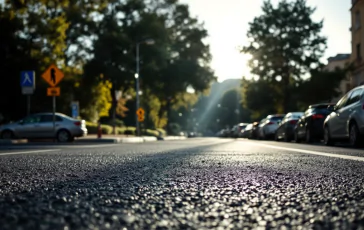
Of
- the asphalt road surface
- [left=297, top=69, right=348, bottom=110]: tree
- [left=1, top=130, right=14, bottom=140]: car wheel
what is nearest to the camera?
the asphalt road surface

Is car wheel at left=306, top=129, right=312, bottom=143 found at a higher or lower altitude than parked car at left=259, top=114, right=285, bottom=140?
lower

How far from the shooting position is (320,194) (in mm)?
2965

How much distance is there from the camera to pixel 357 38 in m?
37.5

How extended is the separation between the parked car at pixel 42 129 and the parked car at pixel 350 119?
12473 millimetres

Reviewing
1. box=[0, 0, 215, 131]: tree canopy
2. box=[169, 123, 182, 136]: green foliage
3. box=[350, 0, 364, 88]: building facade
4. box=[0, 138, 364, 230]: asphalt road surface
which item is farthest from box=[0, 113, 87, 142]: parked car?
box=[169, 123, 182, 136]: green foliage

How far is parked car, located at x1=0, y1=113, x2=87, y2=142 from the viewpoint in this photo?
21719 mm

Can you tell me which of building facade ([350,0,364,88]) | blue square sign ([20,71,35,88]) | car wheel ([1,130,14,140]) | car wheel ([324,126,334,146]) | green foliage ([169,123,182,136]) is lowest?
car wheel ([324,126,334,146])

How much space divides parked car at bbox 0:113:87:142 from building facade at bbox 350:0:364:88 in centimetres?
2395

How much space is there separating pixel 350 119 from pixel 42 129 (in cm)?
1442

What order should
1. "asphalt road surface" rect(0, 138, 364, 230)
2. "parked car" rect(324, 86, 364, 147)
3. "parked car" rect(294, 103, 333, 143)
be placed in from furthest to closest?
"parked car" rect(294, 103, 333, 143), "parked car" rect(324, 86, 364, 147), "asphalt road surface" rect(0, 138, 364, 230)

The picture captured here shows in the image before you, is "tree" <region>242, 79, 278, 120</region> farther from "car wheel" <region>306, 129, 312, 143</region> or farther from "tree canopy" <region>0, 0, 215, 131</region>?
"car wheel" <region>306, 129, 312, 143</region>

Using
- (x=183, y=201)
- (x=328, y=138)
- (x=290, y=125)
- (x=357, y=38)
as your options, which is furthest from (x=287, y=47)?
(x=183, y=201)

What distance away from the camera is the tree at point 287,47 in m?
47.5

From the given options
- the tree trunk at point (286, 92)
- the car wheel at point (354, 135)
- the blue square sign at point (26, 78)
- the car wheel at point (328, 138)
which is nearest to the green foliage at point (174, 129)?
the tree trunk at point (286, 92)
